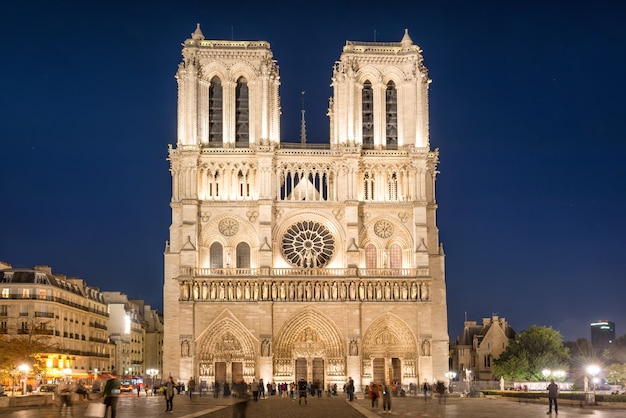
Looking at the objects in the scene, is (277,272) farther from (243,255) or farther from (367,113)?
(367,113)

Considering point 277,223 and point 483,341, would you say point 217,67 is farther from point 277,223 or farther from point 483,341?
point 483,341

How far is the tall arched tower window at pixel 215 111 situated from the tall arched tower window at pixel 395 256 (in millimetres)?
13810

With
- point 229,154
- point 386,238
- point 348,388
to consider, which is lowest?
point 348,388

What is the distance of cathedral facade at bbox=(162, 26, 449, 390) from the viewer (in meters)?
64.3

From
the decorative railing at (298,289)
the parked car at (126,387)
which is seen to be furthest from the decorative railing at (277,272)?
the parked car at (126,387)

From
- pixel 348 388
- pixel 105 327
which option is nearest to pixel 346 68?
pixel 348 388

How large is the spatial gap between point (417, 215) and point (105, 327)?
32551 mm

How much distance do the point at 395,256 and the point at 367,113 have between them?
10.3 m

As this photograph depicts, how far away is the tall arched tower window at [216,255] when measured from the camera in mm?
66500

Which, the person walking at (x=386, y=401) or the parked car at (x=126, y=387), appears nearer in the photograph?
the person walking at (x=386, y=401)

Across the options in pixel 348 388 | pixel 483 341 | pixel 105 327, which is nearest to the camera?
pixel 348 388

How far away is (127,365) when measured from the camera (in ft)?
300

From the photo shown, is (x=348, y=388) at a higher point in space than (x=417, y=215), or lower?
lower

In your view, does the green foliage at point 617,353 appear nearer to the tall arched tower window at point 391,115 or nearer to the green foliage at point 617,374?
the green foliage at point 617,374
